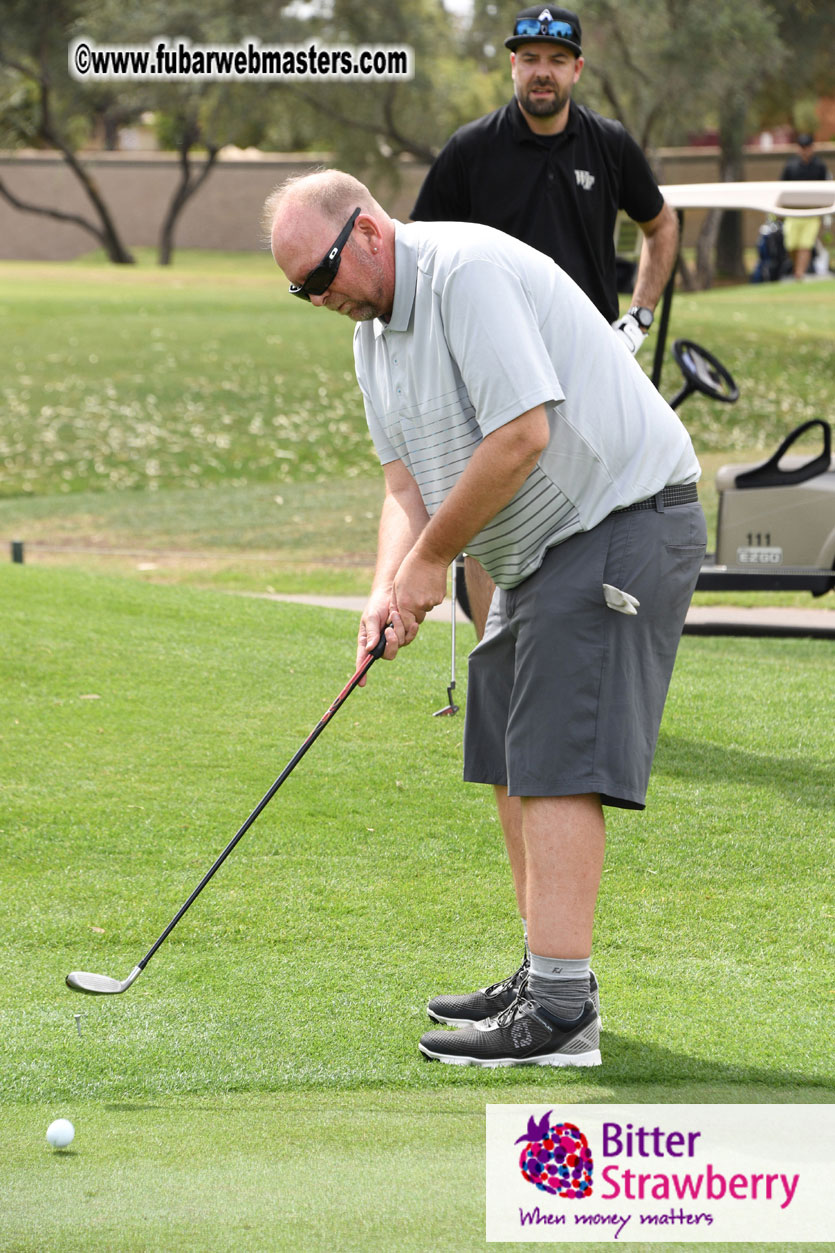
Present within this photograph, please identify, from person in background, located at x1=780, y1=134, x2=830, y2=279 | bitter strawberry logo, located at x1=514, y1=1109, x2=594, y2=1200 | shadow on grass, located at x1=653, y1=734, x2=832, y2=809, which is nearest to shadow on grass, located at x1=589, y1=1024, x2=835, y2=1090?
bitter strawberry logo, located at x1=514, y1=1109, x2=594, y2=1200

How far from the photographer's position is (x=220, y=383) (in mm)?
16938

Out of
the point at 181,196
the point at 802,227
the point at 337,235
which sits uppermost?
the point at 181,196

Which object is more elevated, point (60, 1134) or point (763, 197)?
point (763, 197)

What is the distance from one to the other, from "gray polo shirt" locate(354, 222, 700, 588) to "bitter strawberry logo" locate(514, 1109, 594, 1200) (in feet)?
3.28

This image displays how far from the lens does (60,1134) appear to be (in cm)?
253

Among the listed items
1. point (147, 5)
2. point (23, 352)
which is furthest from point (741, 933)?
point (147, 5)

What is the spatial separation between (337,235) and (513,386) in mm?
418

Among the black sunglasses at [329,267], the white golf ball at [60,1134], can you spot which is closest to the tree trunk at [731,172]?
the black sunglasses at [329,267]

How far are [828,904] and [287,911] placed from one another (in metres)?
1.36

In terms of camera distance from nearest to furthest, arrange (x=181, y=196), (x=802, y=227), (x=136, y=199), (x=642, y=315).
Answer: (x=642, y=315) < (x=802, y=227) < (x=181, y=196) < (x=136, y=199)

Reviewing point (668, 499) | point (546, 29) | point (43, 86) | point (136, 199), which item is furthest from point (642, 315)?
point (136, 199)

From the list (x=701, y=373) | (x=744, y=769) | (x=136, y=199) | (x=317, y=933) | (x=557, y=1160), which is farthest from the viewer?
(x=136, y=199)

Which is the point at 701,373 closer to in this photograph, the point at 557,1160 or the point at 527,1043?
the point at 527,1043

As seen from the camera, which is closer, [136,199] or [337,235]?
[337,235]
